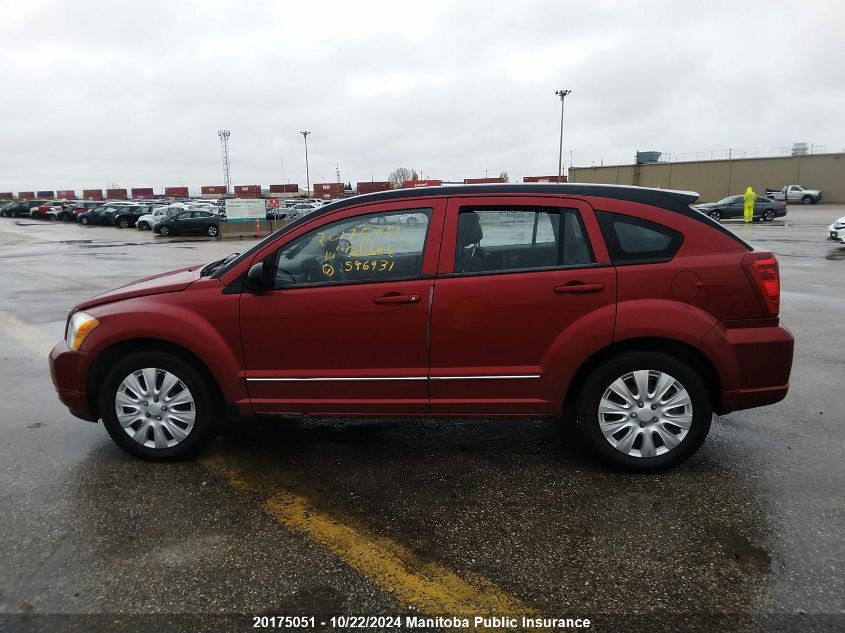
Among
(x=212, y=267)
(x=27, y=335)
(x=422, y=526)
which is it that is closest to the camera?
(x=422, y=526)

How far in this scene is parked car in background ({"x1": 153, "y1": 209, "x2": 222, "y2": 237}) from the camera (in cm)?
3231

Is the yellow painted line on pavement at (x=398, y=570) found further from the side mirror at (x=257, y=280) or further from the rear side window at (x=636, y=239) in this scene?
the rear side window at (x=636, y=239)

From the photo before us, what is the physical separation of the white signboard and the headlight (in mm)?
27308

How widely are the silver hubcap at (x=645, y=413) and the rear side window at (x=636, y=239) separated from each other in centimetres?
67

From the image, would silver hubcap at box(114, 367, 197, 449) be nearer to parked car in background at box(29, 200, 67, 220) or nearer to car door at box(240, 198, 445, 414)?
car door at box(240, 198, 445, 414)

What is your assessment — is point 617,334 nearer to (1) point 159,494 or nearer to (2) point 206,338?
(2) point 206,338

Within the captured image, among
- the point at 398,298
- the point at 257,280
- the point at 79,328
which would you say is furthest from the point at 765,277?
the point at 79,328

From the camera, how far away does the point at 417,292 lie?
3.61 meters

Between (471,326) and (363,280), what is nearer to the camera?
(471,326)

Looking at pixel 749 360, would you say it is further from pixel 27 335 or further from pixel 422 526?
pixel 27 335

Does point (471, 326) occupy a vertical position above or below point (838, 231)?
above

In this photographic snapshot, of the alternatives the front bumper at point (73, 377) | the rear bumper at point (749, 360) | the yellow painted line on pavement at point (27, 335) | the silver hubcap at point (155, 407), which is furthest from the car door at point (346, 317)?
the yellow painted line on pavement at point (27, 335)

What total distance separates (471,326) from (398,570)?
1.43 m

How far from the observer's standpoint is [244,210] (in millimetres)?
30266
